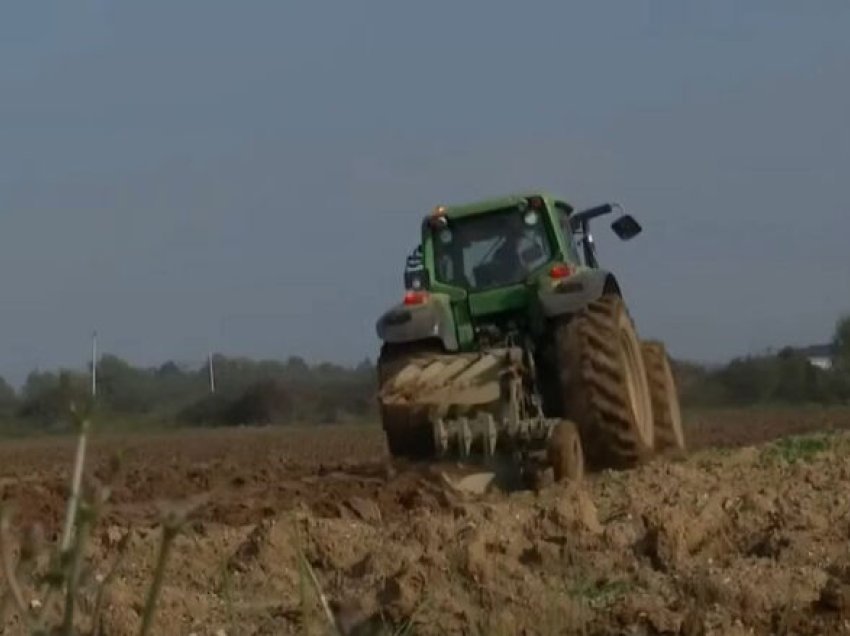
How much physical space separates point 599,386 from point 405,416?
47.6 inches

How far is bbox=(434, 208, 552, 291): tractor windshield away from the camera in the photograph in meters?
12.8

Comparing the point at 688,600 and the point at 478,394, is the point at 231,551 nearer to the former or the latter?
the point at 688,600

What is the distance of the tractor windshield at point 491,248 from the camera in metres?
12.8

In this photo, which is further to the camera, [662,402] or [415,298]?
[662,402]

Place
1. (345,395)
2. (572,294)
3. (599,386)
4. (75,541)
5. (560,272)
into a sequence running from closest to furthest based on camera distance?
(75,541)
(599,386)
(572,294)
(560,272)
(345,395)

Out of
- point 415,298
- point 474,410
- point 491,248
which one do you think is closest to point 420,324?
point 415,298

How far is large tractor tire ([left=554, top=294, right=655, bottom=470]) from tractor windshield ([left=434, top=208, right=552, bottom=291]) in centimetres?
85

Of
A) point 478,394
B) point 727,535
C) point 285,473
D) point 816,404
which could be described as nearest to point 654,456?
point 478,394

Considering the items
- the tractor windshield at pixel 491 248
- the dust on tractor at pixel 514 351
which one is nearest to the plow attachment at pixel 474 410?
the dust on tractor at pixel 514 351

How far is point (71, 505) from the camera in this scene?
1401mm

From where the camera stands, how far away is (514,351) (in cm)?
1175

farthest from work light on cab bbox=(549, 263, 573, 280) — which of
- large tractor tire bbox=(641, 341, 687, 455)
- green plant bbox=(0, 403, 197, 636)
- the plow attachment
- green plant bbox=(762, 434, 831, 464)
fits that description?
green plant bbox=(0, 403, 197, 636)

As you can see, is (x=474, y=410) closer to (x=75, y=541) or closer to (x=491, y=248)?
(x=491, y=248)

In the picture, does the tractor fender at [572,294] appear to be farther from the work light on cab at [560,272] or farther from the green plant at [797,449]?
the green plant at [797,449]
